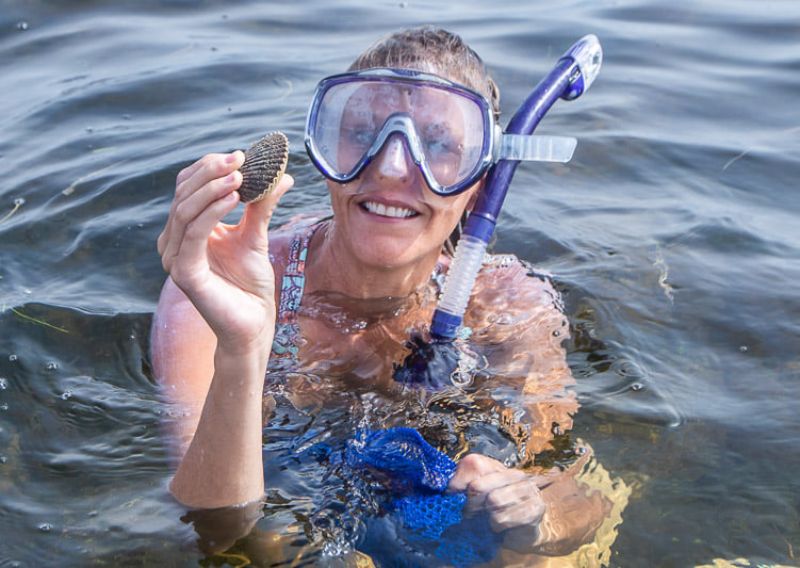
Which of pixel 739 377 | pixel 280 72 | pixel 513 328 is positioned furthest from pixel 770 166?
pixel 280 72

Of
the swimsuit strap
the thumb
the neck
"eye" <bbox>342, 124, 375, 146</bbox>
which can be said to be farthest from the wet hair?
the thumb

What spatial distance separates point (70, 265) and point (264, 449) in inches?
72.5

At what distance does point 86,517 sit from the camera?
9.50 ft

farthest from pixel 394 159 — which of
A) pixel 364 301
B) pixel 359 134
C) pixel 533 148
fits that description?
pixel 364 301

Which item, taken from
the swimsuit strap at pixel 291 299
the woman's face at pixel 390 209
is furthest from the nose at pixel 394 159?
the swimsuit strap at pixel 291 299

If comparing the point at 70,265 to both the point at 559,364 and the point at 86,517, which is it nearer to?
the point at 86,517

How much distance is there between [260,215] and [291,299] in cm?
123

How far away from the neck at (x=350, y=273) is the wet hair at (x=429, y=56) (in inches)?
23.5

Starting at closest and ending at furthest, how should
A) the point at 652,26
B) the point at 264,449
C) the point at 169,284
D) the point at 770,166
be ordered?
the point at 264,449
the point at 169,284
the point at 770,166
the point at 652,26

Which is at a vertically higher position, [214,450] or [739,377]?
[214,450]

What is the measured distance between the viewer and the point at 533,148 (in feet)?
11.1

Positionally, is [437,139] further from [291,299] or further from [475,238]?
[291,299]

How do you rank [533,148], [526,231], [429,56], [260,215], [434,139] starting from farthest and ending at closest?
1. [526,231]
2. [533,148]
3. [429,56]
4. [434,139]
5. [260,215]

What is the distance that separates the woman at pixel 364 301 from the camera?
2.39 m
